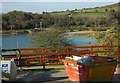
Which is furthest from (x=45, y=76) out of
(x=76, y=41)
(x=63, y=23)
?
(x=63, y=23)

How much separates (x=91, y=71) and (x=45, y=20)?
3036 cm

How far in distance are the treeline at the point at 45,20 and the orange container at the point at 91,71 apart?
19.8 meters

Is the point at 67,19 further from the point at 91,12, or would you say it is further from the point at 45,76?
the point at 45,76

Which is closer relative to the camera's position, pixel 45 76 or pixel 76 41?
pixel 45 76

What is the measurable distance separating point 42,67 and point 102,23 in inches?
1147

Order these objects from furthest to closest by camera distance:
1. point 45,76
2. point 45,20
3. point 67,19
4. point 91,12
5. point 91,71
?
point 91,12, point 67,19, point 45,20, point 45,76, point 91,71

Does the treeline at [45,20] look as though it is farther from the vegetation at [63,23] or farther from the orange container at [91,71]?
the orange container at [91,71]

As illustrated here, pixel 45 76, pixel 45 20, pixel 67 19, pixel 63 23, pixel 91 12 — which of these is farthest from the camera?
pixel 91 12

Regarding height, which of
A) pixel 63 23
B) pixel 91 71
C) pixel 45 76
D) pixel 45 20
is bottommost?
pixel 45 76

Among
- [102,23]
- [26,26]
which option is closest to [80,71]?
[26,26]

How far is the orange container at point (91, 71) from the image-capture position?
9.32 meters

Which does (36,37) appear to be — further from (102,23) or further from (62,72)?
(102,23)

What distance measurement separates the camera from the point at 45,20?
39375 millimetres

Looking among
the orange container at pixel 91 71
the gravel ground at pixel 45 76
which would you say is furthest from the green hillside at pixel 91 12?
the orange container at pixel 91 71
